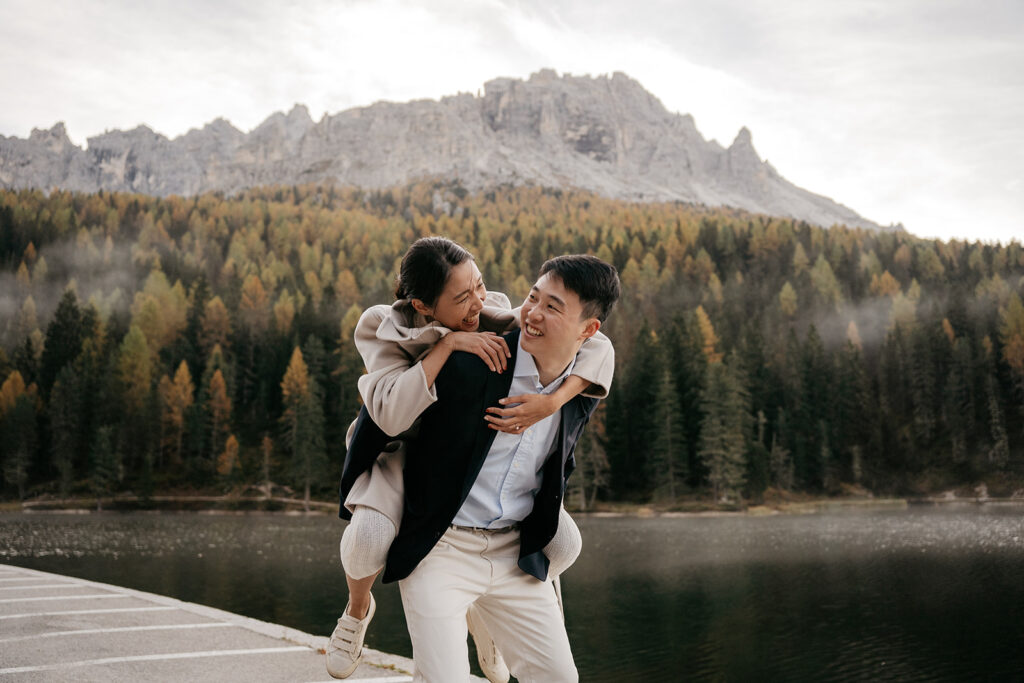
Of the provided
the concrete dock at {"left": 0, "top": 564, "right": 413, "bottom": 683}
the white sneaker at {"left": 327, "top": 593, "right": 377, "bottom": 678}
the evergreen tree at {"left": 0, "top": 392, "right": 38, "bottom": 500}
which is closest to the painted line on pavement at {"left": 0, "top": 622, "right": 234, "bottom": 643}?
the concrete dock at {"left": 0, "top": 564, "right": 413, "bottom": 683}

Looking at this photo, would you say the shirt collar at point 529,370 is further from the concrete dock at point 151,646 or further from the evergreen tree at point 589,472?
the evergreen tree at point 589,472

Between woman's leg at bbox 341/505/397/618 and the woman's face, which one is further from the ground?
the woman's face

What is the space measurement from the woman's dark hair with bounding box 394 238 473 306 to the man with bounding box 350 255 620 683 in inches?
10.8

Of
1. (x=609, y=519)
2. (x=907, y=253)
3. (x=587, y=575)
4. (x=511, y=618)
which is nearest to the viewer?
(x=511, y=618)

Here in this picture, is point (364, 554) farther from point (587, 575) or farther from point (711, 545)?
point (711, 545)

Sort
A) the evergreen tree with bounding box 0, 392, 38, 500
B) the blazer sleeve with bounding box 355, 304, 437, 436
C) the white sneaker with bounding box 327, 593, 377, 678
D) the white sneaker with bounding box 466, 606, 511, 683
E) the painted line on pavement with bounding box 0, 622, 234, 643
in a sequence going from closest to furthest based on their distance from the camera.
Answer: the blazer sleeve with bounding box 355, 304, 437, 436 → the white sneaker with bounding box 327, 593, 377, 678 → the white sneaker with bounding box 466, 606, 511, 683 → the painted line on pavement with bounding box 0, 622, 234, 643 → the evergreen tree with bounding box 0, 392, 38, 500

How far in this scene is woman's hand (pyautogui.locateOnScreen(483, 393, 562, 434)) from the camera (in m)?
2.82

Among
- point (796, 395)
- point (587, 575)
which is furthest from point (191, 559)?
point (796, 395)

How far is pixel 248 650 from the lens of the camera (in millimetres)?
5949

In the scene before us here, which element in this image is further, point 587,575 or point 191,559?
point 191,559

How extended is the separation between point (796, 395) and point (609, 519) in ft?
72.3

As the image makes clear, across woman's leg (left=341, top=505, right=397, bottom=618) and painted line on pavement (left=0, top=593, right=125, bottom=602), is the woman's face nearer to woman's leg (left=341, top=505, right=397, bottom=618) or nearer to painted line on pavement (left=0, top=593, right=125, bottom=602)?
woman's leg (left=341, top=505, right=397, bottom=618)

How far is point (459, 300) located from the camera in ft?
9.62

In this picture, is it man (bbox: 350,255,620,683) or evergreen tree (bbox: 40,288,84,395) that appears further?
evergreen tree (bbox: 40,288,84,395)
